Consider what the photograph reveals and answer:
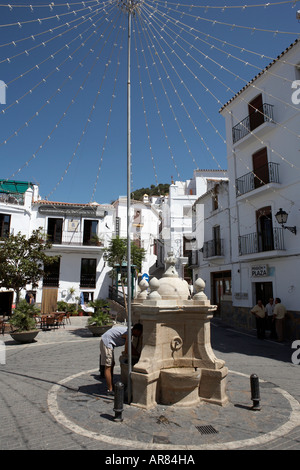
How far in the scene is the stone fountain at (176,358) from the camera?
579 cm

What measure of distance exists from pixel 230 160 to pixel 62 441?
18183mm

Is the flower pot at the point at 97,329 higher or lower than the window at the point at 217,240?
lower

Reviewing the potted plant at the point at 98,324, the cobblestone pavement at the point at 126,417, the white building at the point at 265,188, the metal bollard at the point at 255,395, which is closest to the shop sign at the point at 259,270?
the white building at the point at 265,188

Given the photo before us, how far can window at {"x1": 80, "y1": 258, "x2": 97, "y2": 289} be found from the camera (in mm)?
25922

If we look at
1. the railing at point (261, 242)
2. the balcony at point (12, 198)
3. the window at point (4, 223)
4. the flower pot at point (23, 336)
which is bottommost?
the flower pot at point (23, 336)

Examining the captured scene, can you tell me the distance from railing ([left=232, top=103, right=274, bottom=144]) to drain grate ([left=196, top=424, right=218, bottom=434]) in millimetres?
13991

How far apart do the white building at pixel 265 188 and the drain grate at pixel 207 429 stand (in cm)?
1027

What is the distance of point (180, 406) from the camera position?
18.9ft

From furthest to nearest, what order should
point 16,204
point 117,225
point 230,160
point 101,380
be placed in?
point 117,225
point 16,204
point 230,160
point 101,380

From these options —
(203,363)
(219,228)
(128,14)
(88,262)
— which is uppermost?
(128,14)

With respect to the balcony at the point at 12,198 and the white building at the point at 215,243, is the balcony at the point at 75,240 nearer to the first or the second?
the balcony at the point at 12,198

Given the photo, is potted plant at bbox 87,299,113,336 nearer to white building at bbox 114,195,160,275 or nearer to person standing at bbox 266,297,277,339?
person standing at bbox 266,297,277,339

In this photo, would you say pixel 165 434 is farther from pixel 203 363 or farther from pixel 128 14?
pixel 128 14

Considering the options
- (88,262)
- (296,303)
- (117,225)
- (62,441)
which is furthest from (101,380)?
(117,225)
